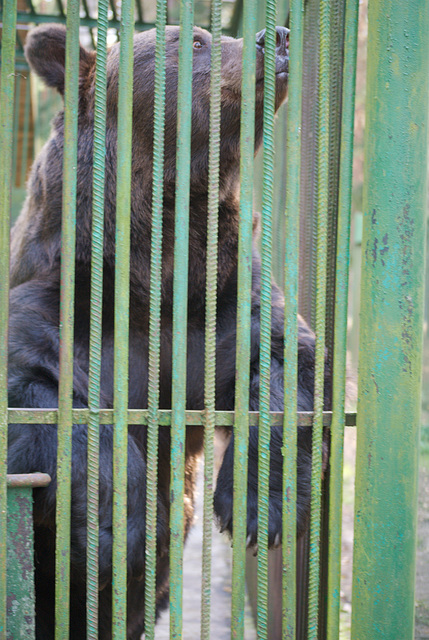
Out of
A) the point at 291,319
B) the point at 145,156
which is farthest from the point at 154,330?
the point at 145,156

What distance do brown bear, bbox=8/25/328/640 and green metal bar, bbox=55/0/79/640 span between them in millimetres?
396

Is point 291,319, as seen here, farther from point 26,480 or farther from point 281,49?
point 281,49

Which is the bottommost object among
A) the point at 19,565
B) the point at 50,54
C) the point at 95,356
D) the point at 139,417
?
the point at 19,565

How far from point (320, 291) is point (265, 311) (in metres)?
0.17

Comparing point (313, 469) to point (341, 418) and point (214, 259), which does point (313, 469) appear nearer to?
point (341, 418)

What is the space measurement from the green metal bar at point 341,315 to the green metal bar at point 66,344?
73 cm

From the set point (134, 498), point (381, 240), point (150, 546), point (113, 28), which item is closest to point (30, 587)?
point (150, 546)

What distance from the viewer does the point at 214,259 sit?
1.89 m

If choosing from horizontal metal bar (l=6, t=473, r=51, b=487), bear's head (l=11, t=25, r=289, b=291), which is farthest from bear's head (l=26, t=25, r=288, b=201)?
horizontal metal bar (l=6, t=473, r=51, b=487)

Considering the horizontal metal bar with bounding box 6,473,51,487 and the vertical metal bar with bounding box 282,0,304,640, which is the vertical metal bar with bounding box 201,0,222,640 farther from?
the horizontal metal bar with bounding box 6,473,51,487

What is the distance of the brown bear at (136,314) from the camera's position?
2.29 m

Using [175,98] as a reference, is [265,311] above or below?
below

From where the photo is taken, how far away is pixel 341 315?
6.39 ft

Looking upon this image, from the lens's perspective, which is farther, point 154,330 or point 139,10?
point 139,10
